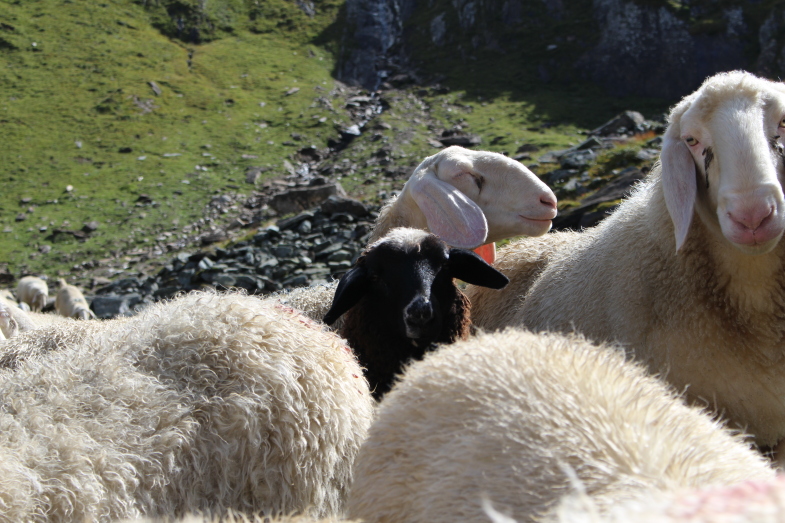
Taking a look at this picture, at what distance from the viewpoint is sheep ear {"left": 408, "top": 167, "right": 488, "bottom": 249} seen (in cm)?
527

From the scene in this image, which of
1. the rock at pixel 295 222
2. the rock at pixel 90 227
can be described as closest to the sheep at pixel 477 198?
the rock at pixel 295 222

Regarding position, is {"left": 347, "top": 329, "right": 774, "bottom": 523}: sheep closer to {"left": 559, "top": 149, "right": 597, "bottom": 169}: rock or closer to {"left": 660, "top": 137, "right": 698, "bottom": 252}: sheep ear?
{"left": 660, "top": 137, "right": 698, "bottom": 252}: sheep ear

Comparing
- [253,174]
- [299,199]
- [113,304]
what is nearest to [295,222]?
[113,304]

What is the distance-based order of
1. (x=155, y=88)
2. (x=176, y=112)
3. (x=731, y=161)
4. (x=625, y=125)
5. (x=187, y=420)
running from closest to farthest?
(x=187, y=420) < (x=731, y=161) < (x=625, y=125) < (x=176, y=112) < (x=155, y=88)

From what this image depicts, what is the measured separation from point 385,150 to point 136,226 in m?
14.2

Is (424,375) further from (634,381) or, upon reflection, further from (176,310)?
(176,310)

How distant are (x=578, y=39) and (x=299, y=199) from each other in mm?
42960

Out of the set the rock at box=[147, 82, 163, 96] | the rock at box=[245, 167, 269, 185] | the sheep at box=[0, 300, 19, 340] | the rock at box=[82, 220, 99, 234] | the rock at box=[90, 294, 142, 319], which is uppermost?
the sheep at box=[0, 300, 19, 340]

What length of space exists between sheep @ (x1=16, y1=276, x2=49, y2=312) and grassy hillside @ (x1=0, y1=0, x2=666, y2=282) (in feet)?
23.6

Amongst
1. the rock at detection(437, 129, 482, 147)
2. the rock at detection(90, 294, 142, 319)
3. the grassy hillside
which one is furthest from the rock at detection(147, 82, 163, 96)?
the rock at detection(90, 294, 142, 319)

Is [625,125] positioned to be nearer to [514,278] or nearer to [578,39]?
[514,278]

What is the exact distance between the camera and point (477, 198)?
5773mm

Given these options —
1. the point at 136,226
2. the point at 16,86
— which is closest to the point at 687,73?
the point at 136,226

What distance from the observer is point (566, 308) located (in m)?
4.66
